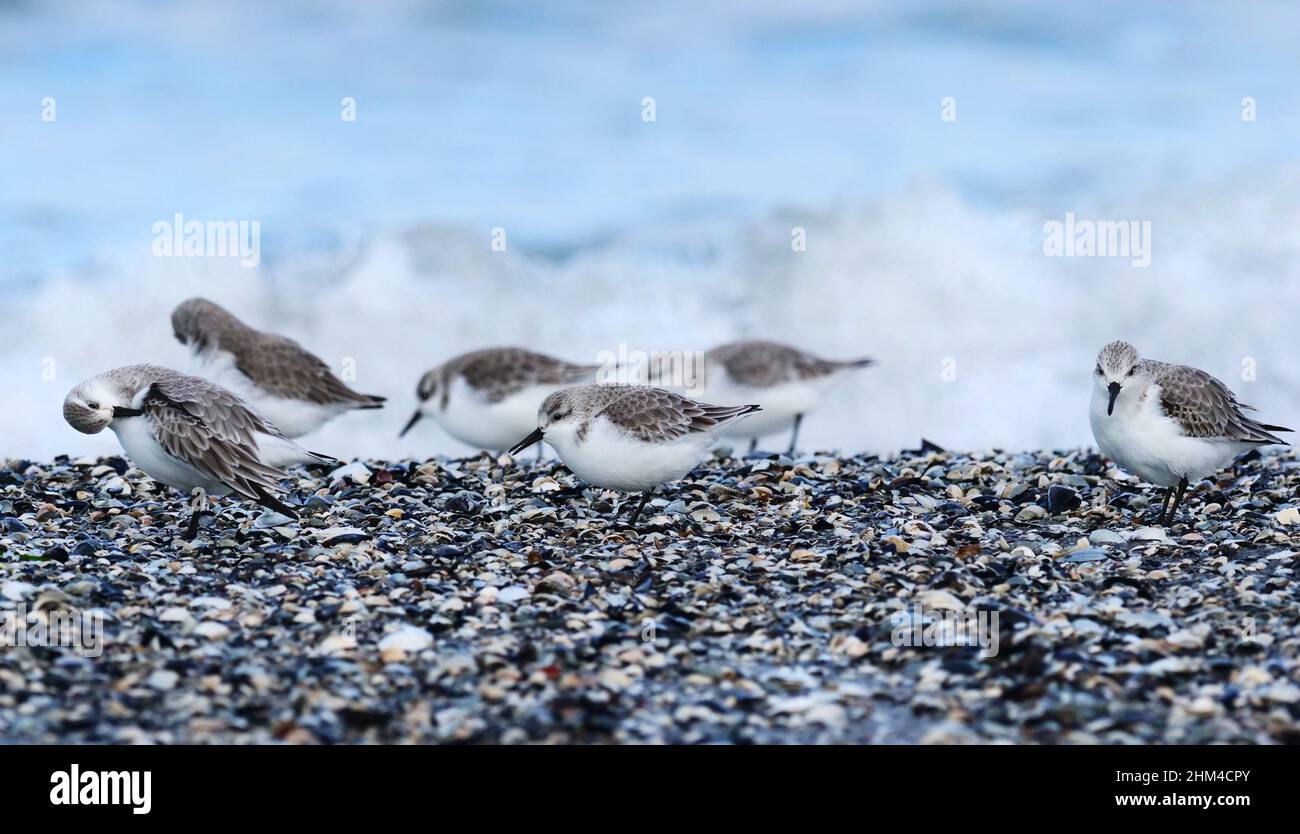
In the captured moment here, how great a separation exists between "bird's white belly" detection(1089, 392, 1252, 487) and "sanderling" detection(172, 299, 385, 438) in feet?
19.8

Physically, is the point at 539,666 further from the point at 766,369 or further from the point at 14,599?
the point at 766,369

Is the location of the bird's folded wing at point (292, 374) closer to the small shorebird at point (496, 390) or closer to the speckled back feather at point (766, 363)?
the small shorebird at point (496, 390)

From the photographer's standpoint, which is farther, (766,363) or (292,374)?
(766,363)

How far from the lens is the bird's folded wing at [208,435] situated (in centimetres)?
834

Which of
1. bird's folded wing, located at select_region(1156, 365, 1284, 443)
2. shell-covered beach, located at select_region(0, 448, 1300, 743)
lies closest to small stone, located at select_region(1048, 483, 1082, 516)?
shell-covered beach, located at select_region(0, 448, 1300, 743)

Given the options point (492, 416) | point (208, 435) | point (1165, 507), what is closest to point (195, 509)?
point (208, 435)

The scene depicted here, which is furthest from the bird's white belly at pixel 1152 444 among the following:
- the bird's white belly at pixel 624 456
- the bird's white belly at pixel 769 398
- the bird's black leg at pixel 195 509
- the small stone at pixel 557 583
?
the bird's black leg at pixel 195 509

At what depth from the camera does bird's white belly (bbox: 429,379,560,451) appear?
481 inches

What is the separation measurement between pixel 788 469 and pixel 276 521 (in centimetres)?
376

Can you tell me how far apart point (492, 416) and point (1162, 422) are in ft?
18.8

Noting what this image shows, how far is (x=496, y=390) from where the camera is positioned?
1234 centimetres

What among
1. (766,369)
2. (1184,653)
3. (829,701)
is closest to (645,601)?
(829,701)

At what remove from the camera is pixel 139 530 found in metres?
9.01

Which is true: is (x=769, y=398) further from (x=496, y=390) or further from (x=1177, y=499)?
(x=1177, y=499)
